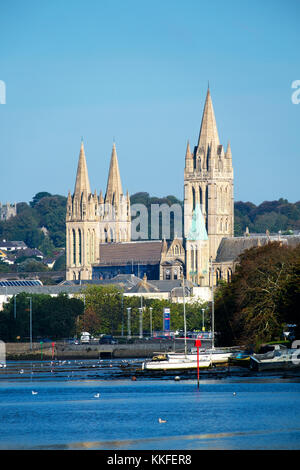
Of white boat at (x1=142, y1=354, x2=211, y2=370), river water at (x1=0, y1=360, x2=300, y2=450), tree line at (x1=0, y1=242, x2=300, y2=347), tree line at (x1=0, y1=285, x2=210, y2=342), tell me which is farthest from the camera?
tree line at (x1=0, y1=285, x2=210, y2=342)

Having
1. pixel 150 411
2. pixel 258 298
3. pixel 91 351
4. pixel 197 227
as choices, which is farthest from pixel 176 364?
pixel 197 227

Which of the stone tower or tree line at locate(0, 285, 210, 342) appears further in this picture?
the stone tower

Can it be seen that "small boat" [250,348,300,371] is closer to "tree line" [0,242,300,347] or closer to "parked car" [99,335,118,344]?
"tree line" [0,242,300,347]

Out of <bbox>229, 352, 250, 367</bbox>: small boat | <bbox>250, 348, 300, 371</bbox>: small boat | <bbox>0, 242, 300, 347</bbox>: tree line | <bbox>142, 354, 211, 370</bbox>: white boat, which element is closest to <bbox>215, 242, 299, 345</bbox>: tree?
<bbox>0, 242, 300, 347</bbox>: tree line

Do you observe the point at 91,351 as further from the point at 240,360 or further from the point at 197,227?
the point at 197,227

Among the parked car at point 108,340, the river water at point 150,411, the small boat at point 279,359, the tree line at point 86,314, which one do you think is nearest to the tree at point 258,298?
the small boat at point 279,359

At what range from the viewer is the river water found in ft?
189

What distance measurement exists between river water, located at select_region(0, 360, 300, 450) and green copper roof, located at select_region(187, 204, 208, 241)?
3988 inches

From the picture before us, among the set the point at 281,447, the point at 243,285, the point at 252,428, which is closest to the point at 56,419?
the point at 252,428

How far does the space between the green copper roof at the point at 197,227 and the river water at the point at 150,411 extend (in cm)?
10129

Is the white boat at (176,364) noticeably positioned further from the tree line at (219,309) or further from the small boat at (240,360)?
the tree line at (219,309)

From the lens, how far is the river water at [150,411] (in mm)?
57656

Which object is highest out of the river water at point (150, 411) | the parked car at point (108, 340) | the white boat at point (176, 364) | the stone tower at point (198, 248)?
the stone tower at point (198, 248)

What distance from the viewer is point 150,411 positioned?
2721 inches
